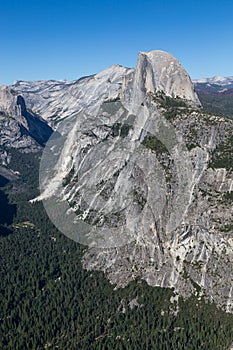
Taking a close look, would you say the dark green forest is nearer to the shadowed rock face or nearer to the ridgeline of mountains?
the ridgeline of mountains

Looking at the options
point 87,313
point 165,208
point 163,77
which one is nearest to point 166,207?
point 165,208

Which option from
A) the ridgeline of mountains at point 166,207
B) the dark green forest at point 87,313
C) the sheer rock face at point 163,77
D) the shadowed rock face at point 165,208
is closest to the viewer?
the dark green forest at point 87,313

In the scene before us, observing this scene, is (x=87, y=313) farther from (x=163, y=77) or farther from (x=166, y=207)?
(x=163, y=77)

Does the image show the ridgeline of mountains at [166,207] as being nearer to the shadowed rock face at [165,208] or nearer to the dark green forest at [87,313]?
the shadowed rock face at [165,208]

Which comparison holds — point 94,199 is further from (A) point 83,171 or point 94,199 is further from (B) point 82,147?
(B) point 82,147

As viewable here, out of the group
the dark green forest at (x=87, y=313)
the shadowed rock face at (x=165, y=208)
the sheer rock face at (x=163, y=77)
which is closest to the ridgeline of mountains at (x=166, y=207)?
the shadowed rock face at (x=165, y=208)

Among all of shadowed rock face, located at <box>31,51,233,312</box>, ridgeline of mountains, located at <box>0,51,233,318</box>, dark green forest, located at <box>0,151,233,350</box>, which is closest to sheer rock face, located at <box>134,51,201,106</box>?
shadowed rock face, located at <box>31,51,233,312</box>
